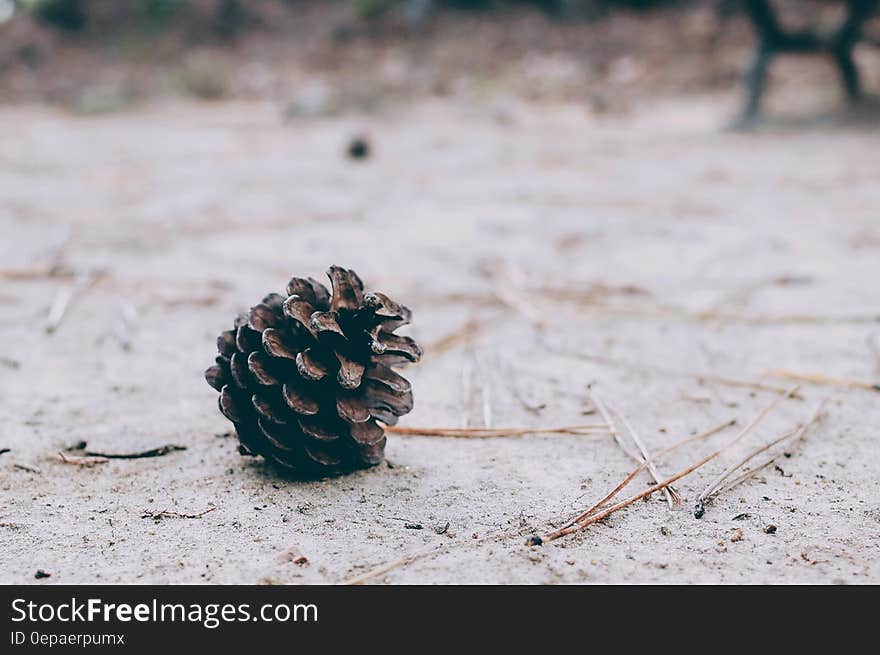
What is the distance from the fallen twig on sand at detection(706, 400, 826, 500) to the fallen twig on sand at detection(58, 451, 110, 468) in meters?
1.32

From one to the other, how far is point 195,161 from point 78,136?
191cm

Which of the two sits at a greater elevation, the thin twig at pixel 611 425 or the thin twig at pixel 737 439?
the thin twig at pixel 737 439

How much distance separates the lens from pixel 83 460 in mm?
1936

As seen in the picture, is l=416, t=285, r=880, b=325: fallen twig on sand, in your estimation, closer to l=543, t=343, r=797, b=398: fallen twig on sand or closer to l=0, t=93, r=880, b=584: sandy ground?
l=0, t=93, r=880, b=584: sandy ground

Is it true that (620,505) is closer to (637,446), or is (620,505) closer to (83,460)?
(637,446)

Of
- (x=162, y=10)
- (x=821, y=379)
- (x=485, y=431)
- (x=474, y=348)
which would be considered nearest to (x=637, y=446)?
(x=485, y=431)

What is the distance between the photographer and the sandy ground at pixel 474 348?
61.9 inches

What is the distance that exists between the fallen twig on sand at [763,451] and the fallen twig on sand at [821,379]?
0.17 meters

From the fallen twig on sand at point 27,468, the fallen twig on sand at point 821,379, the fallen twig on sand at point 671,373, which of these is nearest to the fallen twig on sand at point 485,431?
the fallen twig on sand at point 671,373

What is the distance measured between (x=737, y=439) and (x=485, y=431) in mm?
596

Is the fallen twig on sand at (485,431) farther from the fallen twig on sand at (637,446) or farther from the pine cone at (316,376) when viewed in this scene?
the pine cone at (316,376)

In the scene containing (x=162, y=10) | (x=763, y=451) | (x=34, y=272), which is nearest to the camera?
(x=763, y=451)

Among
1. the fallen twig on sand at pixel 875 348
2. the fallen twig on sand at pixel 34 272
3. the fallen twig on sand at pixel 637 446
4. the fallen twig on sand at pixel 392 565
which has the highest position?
the fallen twig on sand at pixel 875 348
